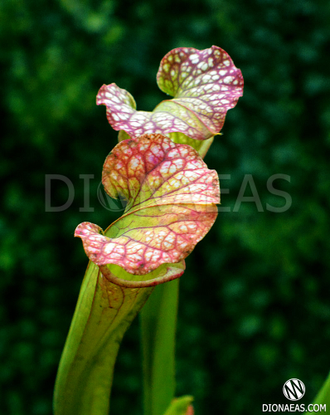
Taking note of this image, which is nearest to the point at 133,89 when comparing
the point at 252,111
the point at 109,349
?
the point at 252,111

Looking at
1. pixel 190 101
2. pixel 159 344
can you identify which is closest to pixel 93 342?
pixel 159 344

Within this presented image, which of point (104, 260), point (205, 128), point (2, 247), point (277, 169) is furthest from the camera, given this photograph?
point (277, 169)

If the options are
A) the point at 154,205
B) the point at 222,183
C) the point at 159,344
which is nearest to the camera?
the point at 154,205

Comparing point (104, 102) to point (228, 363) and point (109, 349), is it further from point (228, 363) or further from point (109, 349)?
point (228, 363)

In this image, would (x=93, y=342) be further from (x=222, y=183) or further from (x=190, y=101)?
(x=222, y=183)

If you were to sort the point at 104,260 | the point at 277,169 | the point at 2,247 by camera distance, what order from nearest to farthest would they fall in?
the point at 104,260
the point at 2,247
the point at 277,169

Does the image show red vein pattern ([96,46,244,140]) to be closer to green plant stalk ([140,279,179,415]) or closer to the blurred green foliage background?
green plant stalk ([140,279,179,415])

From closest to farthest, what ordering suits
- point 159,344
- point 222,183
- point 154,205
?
1. point 154,205
2. point 159,344
3. point 222,183
